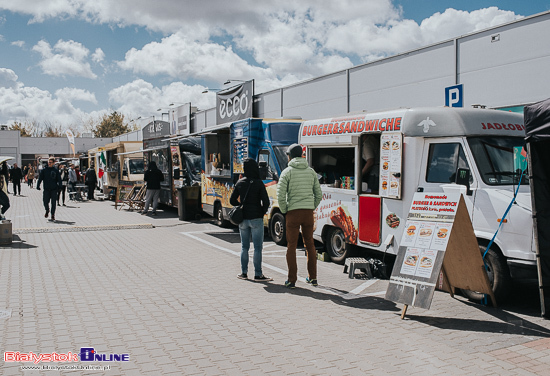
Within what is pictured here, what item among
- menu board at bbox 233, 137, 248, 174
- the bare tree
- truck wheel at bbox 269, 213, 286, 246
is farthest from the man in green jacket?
the bare tree

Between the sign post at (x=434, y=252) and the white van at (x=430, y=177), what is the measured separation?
1.30ft

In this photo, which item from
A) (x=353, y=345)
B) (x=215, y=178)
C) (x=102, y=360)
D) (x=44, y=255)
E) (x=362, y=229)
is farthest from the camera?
(x=215, y=178)

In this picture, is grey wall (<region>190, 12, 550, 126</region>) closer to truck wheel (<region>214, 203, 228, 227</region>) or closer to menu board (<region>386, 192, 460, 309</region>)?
menu board (<region>386, 192, 460, 309</region>)

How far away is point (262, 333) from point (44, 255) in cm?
612

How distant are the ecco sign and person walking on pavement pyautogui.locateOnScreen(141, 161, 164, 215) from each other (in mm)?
8995

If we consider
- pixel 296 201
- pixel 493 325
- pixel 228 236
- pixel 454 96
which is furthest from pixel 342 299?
pixel 454 96

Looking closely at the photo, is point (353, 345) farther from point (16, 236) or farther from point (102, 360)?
Result: point (16, 236)

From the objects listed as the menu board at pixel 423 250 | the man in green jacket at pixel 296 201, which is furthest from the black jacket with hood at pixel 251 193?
the menu board at pixel 423 250

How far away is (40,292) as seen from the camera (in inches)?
265

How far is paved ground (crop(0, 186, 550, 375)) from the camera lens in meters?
4.39

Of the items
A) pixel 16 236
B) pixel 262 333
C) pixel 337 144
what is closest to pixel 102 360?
pixel 262 333

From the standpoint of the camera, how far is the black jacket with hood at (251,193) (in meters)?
7.38

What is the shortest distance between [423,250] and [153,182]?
42.7 ft

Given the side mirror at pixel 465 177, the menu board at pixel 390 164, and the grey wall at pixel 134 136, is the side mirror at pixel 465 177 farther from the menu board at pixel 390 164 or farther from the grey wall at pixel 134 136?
the grey wall at pixel 134 136
